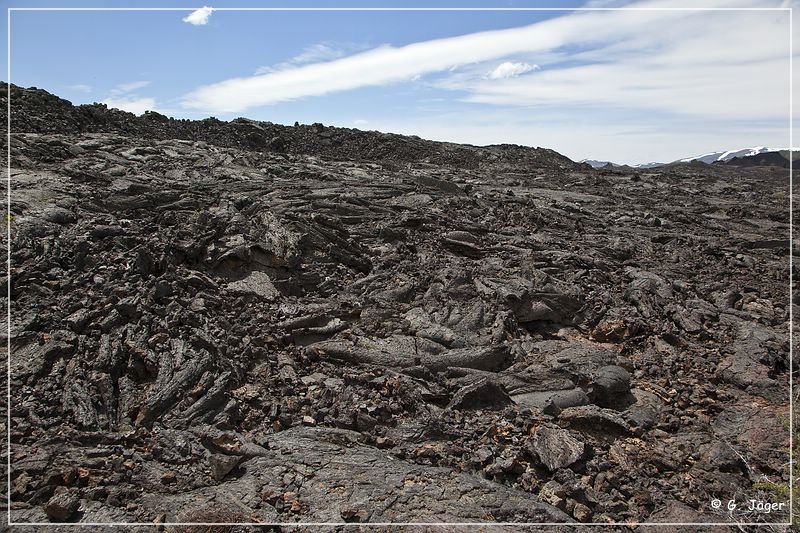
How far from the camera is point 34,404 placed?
23.0 feet

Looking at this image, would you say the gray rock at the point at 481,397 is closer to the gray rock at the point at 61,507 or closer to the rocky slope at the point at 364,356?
the rocky slope at the point at 364,356

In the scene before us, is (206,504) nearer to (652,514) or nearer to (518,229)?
(652,514)

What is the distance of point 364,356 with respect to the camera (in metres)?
9.51

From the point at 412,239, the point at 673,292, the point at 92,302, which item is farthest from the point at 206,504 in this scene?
the point at 673,292

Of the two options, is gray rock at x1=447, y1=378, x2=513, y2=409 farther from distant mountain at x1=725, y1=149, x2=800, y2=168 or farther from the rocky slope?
distant mountain at x1=725, y1=149, x2=800, y2=168

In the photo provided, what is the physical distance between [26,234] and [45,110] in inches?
670

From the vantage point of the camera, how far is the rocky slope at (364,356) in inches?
250

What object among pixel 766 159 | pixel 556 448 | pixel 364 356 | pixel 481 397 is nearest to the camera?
pixel 556 448

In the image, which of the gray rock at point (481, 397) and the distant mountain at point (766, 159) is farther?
the distant mountain at point (766, 159)

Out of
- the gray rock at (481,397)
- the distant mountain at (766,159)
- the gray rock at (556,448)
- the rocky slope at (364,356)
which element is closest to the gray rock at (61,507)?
the rocky slope at (364,356)

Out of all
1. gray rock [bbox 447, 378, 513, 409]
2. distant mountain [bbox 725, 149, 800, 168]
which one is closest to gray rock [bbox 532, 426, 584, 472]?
gray rock [bbox 447, 378, 513, 409]

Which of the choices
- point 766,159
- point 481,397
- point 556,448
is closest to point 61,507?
point 481,397

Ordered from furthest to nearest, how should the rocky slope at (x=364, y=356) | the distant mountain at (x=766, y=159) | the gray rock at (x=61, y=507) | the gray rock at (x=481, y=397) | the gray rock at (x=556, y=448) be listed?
the distant mountain at (x=766, y=159) → the gray rock at (x=481, y=397) → the gray rock at (x=556, y=448) → the rocky slope at (x=364, y=356) → the gray rock at (x=61, y=507)

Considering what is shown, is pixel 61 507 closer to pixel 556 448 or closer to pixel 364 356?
pixel 364 356
